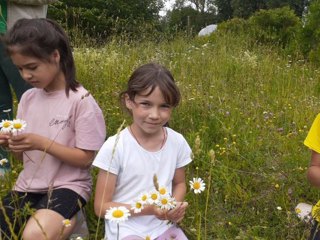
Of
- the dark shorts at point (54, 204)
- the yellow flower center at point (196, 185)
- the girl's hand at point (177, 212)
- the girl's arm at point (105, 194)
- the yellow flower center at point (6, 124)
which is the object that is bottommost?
the dark shorts at point (54, 204)

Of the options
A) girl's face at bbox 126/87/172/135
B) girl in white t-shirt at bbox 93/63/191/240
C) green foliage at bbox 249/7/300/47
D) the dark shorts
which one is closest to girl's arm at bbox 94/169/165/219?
girl in white t-shirt at bbox 93/63/191/240

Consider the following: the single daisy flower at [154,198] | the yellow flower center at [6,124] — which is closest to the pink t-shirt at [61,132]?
the yellow flower center at [6,124]

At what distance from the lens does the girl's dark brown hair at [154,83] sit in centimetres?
191

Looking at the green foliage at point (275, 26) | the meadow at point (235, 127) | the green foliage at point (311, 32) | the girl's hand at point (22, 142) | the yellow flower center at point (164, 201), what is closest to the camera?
the yellow flower center at point (164, 201)

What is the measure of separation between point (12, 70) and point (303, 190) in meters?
1.58

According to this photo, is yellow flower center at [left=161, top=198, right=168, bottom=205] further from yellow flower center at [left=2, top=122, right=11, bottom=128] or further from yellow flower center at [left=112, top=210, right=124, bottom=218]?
yellow flower center at [left=2, top=122, right=11, bottom=128]

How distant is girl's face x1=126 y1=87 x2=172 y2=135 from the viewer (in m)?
1.90

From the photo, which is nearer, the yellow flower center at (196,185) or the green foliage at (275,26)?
the yellow flower center at (196,185)

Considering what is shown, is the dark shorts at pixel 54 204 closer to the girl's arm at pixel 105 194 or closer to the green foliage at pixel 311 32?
the girl's arm at pixel 105 194

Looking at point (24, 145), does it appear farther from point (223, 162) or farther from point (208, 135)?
point (208, 135)

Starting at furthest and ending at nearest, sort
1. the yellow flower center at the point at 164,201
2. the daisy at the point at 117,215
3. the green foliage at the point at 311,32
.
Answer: the green foliage at the point at 311,32, the yellow flower center at the point at 164,201, the daisy at the point at 117,215

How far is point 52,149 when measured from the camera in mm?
1980

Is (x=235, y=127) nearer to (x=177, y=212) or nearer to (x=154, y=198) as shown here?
(x=177, y=212)

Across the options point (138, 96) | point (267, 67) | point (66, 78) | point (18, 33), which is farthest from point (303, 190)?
point (267, 67)
